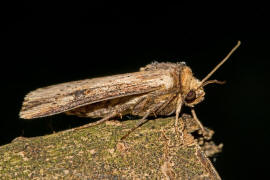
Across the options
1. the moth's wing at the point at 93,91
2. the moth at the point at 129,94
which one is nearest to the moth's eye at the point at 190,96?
the moth at the point at 129,94

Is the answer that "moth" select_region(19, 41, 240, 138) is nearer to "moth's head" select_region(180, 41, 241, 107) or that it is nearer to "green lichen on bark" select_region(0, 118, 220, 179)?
"moth's head" select_region(180, 41, 241, 107)

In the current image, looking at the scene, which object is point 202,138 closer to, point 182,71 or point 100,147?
point 182,71

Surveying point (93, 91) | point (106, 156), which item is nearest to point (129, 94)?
point (93, 91)

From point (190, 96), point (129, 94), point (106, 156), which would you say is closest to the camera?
point (106, 156)

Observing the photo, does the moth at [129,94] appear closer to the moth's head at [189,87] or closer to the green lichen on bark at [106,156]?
the moth's head at [189,87]

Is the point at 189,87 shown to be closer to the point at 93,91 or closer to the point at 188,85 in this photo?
the point at 188,85

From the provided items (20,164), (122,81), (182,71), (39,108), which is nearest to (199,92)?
(182,71)

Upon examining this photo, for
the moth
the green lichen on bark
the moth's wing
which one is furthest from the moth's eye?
the green lichen on bark
